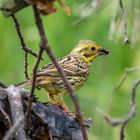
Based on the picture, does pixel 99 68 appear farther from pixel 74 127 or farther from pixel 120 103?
pixel 74 127

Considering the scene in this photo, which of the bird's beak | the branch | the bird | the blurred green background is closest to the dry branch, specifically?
the branch

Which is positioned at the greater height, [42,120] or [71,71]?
[71,71]

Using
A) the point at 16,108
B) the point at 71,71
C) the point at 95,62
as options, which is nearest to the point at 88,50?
the point at 71,71

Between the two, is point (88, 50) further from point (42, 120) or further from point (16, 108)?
point (16, 108)

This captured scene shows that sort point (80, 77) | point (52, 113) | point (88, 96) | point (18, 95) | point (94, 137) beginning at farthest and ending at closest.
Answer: point (88, 96) → point (94, 137) → point (80, 77) → point (52, 113) → point (18, 95)

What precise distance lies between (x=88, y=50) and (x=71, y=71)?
11.6 inches

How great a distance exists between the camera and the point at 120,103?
6199 millimetres

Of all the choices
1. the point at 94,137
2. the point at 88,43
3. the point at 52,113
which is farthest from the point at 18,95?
the point at 94,137

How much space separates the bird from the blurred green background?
794 millimetres

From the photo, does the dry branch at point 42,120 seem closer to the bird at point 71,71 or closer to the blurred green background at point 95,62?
the bird at point 71,71

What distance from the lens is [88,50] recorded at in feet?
16.8

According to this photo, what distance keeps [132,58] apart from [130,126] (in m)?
0.58

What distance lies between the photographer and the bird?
4379 millimetres

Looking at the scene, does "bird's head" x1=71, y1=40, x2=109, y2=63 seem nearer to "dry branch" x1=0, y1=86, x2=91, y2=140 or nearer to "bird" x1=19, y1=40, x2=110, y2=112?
"bird" x1=19, y1=40, x2=110, y2=112
